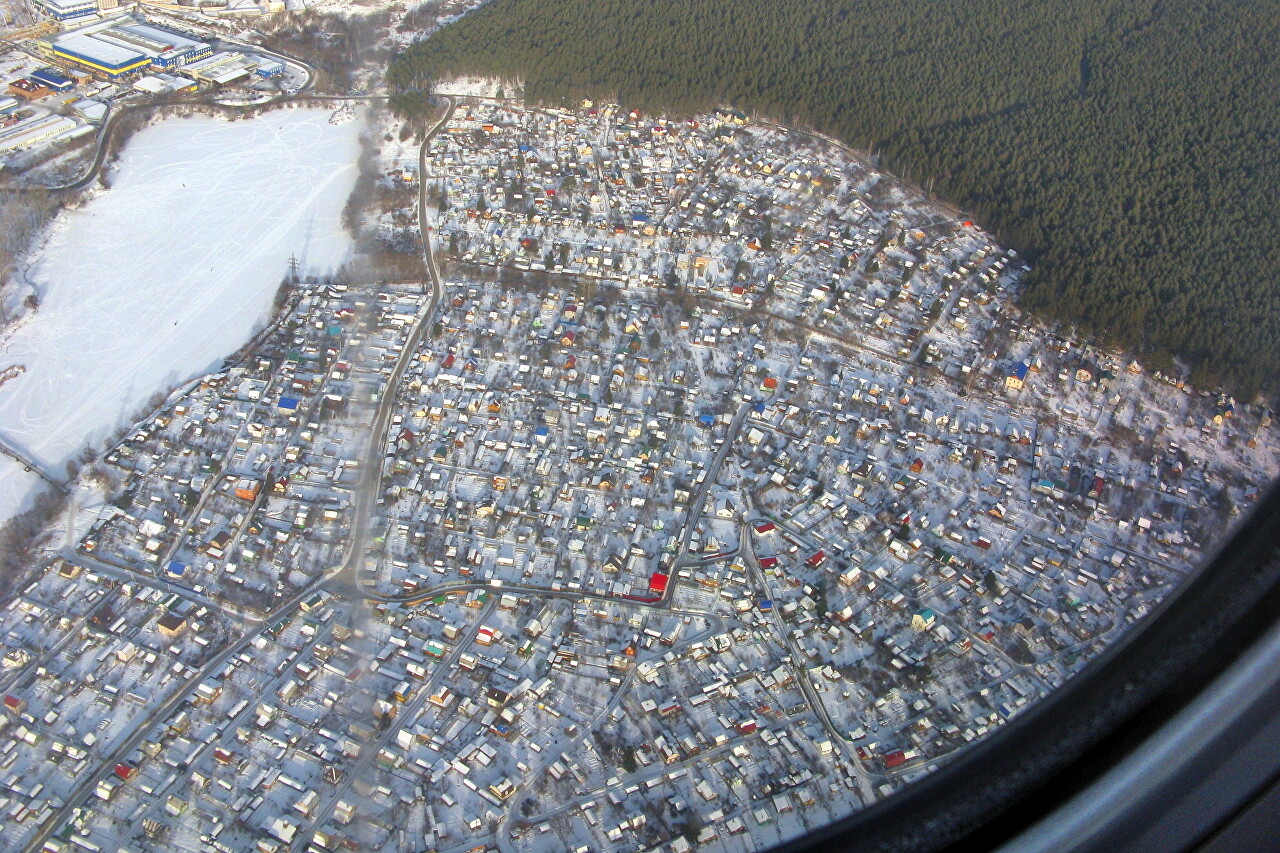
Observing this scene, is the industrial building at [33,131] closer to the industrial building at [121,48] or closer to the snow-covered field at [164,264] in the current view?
the snow-covered field at [164,264]

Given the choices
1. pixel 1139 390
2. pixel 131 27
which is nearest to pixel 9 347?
pixel 131 27

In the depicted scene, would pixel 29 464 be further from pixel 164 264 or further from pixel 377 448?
pixel 164 264

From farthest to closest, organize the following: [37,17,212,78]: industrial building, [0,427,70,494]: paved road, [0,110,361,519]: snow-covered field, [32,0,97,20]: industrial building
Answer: [32,0,97,20]: industrial building, [37,17,212,78]: industrial building, [0,110,361,519]: snow-covered field, [0,427,70,494]: paved road

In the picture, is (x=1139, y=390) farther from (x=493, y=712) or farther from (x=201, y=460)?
(x=201, y=460)

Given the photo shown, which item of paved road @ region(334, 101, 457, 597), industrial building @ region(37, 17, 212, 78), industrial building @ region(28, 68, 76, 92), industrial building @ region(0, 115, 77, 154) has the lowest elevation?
paved road @ region(334, 101, 457, 597)

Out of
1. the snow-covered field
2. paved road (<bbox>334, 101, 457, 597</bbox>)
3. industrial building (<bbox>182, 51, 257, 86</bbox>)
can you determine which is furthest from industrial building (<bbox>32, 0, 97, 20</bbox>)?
paved road (<bbox>334, 101, 457, 597</bbox>)

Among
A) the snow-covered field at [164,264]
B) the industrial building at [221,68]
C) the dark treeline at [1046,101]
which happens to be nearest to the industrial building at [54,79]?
the industrial building at [221,68]

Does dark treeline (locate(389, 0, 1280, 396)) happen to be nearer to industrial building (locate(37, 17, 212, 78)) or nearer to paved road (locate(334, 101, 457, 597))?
industrial building (locate(37, 17, 212, 78))
